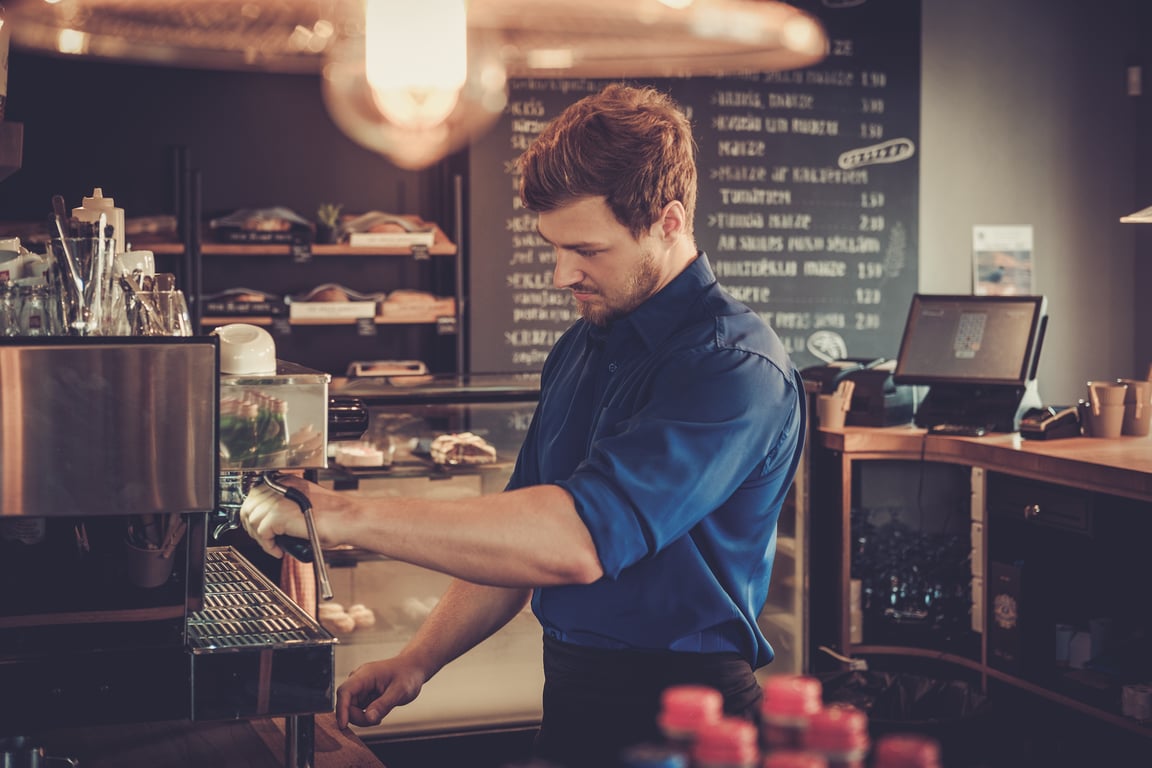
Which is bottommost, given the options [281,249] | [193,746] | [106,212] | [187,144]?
[193,746]

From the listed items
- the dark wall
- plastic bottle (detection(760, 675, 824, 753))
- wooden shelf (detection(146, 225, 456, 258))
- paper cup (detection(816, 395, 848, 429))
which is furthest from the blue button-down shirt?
the dark wall

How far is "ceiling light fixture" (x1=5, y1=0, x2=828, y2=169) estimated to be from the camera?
9.41ft

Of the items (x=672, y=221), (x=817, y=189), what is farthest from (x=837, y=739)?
(x=817, y=189)

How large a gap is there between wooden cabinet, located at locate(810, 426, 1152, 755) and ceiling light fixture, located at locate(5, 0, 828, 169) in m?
1.47

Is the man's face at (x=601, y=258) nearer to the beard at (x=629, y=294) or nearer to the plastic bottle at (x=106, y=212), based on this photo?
the beard at (x=629, y=294)

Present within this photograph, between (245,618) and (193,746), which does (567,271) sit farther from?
(193,746)

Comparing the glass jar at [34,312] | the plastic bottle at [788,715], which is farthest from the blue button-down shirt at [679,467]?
the glass jar at [34,312]

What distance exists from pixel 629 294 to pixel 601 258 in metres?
0.07

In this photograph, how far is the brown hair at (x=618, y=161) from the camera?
160 cm

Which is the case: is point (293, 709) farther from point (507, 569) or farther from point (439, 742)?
point (439, 742)

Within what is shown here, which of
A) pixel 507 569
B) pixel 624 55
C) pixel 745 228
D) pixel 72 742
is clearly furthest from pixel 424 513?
pixel 745 228

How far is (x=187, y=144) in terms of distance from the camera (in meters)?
5.08

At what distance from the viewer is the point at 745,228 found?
5.48 m

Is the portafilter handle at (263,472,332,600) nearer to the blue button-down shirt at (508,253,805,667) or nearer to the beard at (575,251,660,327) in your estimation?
the blue button-down shirt at (508,253,805,667)
